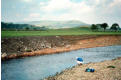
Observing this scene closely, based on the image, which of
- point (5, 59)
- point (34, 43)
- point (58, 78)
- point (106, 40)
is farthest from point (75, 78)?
point (106, 40)

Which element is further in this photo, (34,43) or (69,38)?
(69,38)

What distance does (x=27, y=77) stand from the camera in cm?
2005

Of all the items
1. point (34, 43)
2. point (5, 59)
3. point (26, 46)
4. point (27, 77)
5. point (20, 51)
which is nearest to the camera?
point (27, 77)

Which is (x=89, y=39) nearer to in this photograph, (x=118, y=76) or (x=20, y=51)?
(x=20, y=51)

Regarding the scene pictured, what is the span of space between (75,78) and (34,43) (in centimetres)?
2992

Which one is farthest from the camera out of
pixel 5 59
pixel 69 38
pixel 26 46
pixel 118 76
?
pixel 69 38

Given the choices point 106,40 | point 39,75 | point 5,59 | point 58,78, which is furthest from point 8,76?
point 106,40

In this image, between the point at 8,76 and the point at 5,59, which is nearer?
the point at 8,76

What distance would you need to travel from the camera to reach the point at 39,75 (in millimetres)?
20781

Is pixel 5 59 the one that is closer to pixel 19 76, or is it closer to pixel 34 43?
pixel 19 76

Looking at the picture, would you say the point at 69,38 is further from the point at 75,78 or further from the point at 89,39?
the point at 75,78

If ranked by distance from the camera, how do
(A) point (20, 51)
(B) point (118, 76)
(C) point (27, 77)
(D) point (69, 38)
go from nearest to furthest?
1. (B) point (118, 76)
2. (C) point (27, 77)
3. (A) point (20, 51)
4. (D) point (69, 38)

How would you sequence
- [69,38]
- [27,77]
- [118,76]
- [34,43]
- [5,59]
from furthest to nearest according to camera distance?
[69,38], [34,43], [5,59], [27,77], [118,76]

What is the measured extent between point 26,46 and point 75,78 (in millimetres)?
26891
